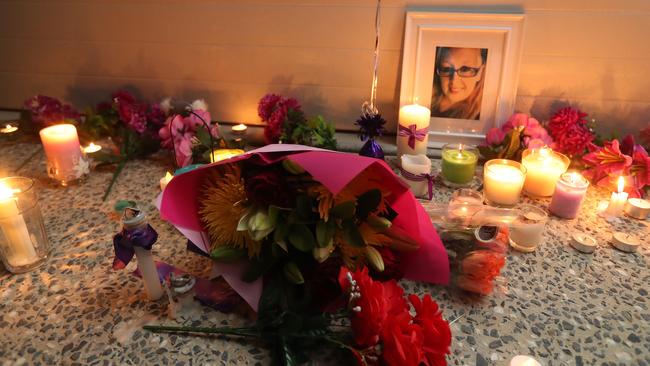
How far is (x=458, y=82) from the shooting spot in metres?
1.14

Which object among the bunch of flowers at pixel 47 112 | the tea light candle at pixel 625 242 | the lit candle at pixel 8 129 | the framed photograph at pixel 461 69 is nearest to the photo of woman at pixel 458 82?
the framed photograph at pixel 461 69

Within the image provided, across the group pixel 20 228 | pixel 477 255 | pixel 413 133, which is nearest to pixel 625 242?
pixel 477 255

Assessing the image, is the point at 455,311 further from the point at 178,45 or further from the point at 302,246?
the point at 178,45

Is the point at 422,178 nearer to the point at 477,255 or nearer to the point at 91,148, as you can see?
the point at 477,255

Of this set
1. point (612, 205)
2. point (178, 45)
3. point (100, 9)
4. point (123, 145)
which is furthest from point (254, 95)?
point (612, 205)

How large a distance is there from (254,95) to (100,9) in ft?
1.62

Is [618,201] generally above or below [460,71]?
below

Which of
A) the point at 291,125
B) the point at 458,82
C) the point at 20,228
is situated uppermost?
the point at 458,82

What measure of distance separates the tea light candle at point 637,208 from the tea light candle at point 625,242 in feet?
0.33

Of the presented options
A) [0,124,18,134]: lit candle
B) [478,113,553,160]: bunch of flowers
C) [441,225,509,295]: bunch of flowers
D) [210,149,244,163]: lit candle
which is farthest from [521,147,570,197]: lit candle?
[0,124,18,134]: lit candle

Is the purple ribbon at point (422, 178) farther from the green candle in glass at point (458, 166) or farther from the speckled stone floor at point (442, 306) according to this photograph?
the speckled stone floor at point (442, 306)

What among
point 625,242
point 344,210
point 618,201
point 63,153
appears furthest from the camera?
point 63,153

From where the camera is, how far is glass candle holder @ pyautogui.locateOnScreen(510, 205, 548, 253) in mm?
789

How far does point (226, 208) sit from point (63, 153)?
60 centimetres
